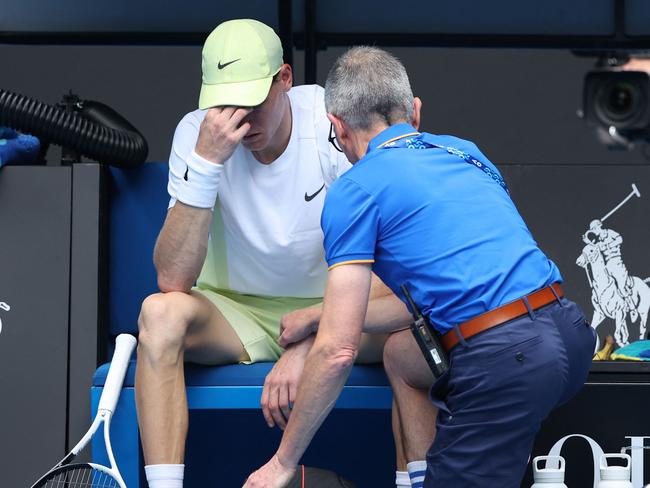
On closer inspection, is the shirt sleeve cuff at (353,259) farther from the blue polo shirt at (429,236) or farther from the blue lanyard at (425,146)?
the blue lanyard at (425,146)

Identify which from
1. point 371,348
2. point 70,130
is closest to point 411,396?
point 371,348

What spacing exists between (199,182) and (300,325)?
468mm

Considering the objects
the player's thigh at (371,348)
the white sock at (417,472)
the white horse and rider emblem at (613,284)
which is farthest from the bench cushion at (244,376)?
the white horse and rider emblem at (613,284)

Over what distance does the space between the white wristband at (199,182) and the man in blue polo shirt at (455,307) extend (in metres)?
0.61

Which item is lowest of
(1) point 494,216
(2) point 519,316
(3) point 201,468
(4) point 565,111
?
(3) point 201,468

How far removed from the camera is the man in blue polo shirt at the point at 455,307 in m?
2.73

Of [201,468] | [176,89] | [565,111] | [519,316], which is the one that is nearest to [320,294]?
[201,468]

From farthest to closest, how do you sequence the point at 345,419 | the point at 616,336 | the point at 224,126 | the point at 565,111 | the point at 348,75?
1. the point at 565,111
2. the point at 616,336
3. the point at 345,419
4. the point at 224,126
5. the point at 348,75

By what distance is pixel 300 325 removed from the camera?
3.29 m

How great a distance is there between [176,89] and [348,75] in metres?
3.12

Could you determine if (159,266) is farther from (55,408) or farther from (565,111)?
(565,111)

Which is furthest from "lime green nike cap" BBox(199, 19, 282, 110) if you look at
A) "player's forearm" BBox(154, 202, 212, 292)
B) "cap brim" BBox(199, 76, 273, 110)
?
"player's forearm" BBox(154, 202, 212, 292)

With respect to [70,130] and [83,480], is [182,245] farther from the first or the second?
[70,130]

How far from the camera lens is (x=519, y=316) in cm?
277
